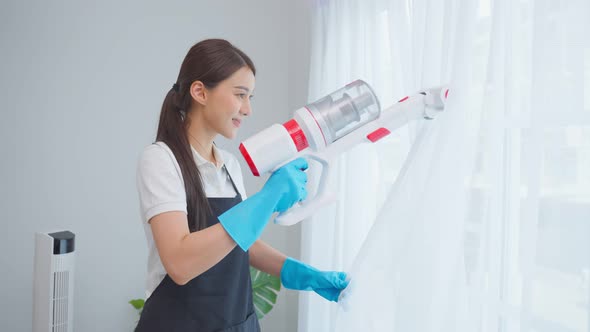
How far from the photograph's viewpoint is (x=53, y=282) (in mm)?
1727

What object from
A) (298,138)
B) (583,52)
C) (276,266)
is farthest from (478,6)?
→ (276,266)

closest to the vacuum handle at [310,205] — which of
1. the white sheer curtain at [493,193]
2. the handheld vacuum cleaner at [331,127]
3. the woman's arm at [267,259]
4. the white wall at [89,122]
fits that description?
the handheld vacuum cleaner at [331,127]

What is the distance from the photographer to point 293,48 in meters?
2.58

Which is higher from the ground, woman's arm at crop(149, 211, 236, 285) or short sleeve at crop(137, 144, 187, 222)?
short sleeve at crop(137, 144, 187, 222)

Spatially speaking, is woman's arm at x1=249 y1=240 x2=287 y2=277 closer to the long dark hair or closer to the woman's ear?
the long dark hair

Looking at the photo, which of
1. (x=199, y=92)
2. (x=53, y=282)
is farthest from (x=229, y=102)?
(x=53, y=282)

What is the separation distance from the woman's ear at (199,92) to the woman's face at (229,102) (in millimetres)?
13

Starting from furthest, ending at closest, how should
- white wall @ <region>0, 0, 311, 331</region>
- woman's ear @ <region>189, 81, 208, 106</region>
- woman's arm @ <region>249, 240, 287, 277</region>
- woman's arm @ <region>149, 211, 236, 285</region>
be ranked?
white wall @ <region>0, 0, 311, 331</region>
woman's arm @ <region>249, 240, 287, 277</region>
woman's ear @ <region>189, 81, 208, 106</region>
woman's arm @ <region>149, 211, 236, 285</region>

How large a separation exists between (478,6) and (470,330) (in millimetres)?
790

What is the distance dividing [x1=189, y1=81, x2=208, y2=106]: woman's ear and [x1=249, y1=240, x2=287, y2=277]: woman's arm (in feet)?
1.52

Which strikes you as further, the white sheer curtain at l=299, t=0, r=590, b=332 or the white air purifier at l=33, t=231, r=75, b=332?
the white air purifier at l=33, t=231, r=75, b=332

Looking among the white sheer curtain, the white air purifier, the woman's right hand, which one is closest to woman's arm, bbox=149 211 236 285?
the woman's right hand

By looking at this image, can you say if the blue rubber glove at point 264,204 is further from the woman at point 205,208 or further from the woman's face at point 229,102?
the woman's face at point 229,102

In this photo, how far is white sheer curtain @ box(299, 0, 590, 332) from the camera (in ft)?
3.10
